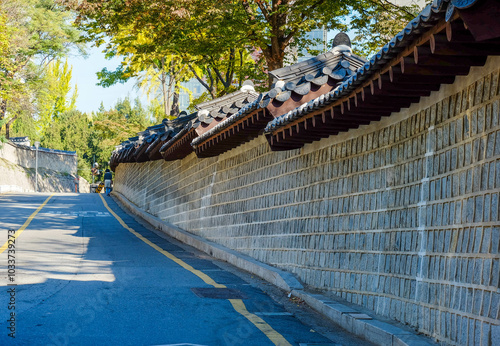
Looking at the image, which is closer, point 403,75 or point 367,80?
point 403,75

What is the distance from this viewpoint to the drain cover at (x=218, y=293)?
8.63 meters

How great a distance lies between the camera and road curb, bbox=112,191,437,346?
19.6 ft

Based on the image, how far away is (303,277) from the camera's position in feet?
32.3

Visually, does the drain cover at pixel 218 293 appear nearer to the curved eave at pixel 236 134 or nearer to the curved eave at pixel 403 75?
the curved eave at pixel 403 75

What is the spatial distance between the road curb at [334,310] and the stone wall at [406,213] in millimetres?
237

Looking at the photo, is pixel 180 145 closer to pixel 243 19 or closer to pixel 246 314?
pixel 243 19

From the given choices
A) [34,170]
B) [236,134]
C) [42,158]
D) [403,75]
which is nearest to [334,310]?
[403,75]

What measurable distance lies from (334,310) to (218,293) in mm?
2147

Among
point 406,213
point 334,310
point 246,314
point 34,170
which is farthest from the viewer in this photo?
point 34,170

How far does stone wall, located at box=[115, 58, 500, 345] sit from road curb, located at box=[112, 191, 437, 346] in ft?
0.78

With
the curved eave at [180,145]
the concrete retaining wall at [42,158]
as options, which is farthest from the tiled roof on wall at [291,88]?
the concrete retaining wall at [42,158]

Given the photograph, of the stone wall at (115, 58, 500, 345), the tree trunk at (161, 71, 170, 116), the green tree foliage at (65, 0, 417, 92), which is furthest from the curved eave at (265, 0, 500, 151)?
the tree trunk at (161, 71, 170, 116)

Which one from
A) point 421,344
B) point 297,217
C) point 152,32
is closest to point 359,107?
point 421,344

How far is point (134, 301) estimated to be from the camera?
25.7 ft
